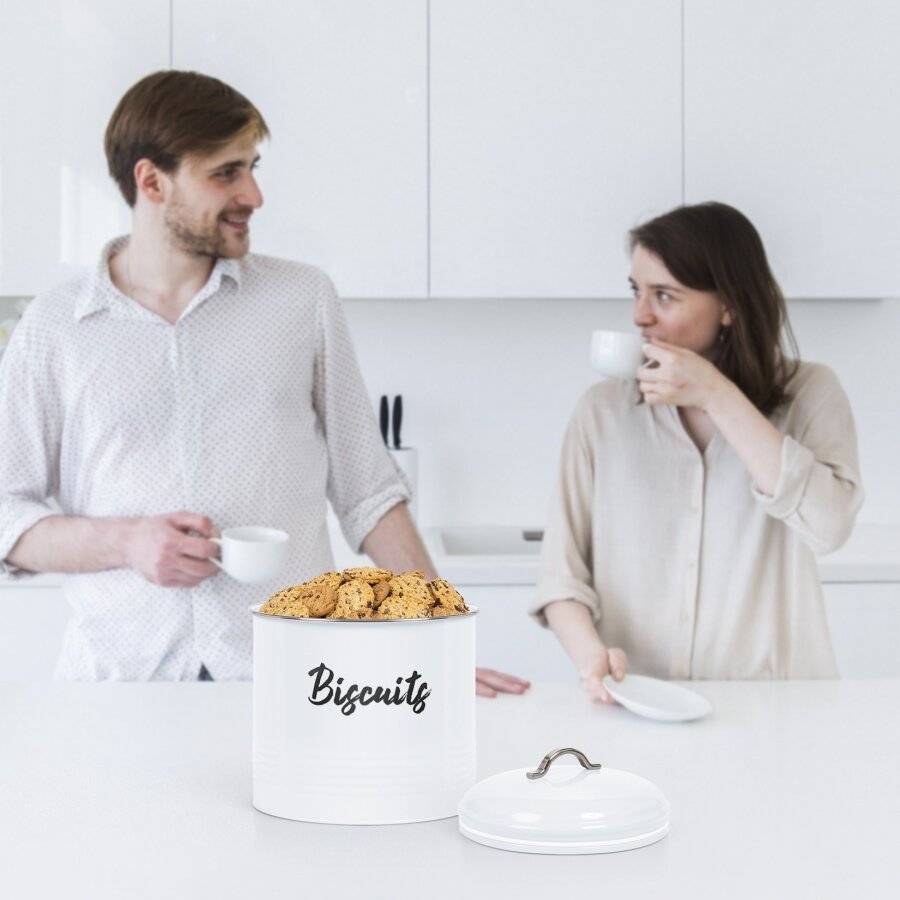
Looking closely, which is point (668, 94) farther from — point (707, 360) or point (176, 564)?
point (176, 564)

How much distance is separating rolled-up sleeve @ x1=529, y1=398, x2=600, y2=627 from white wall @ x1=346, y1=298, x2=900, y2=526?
132cm

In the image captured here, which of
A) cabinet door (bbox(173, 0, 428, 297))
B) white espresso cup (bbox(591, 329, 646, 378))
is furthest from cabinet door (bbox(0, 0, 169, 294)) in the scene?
white espresso cup (bbox(591, 329, 646, 378))

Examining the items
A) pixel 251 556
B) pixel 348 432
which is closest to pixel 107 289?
pixel 348 432

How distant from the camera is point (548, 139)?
2855mm

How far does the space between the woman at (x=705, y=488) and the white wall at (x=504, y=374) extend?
4.28ft

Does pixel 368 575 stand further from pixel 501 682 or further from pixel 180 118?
pixel 180 118

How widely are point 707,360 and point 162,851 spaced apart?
126cm

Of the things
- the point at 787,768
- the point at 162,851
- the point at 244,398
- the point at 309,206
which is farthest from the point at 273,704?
the point at 309,206

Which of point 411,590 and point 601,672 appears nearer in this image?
point 411,590

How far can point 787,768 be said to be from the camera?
1092mm

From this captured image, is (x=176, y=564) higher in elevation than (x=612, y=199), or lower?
lower

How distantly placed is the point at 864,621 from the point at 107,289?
164 centimetres

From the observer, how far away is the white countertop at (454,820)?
811mm

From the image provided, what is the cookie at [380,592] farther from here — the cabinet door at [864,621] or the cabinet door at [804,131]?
the cabinet door at [804,131]
